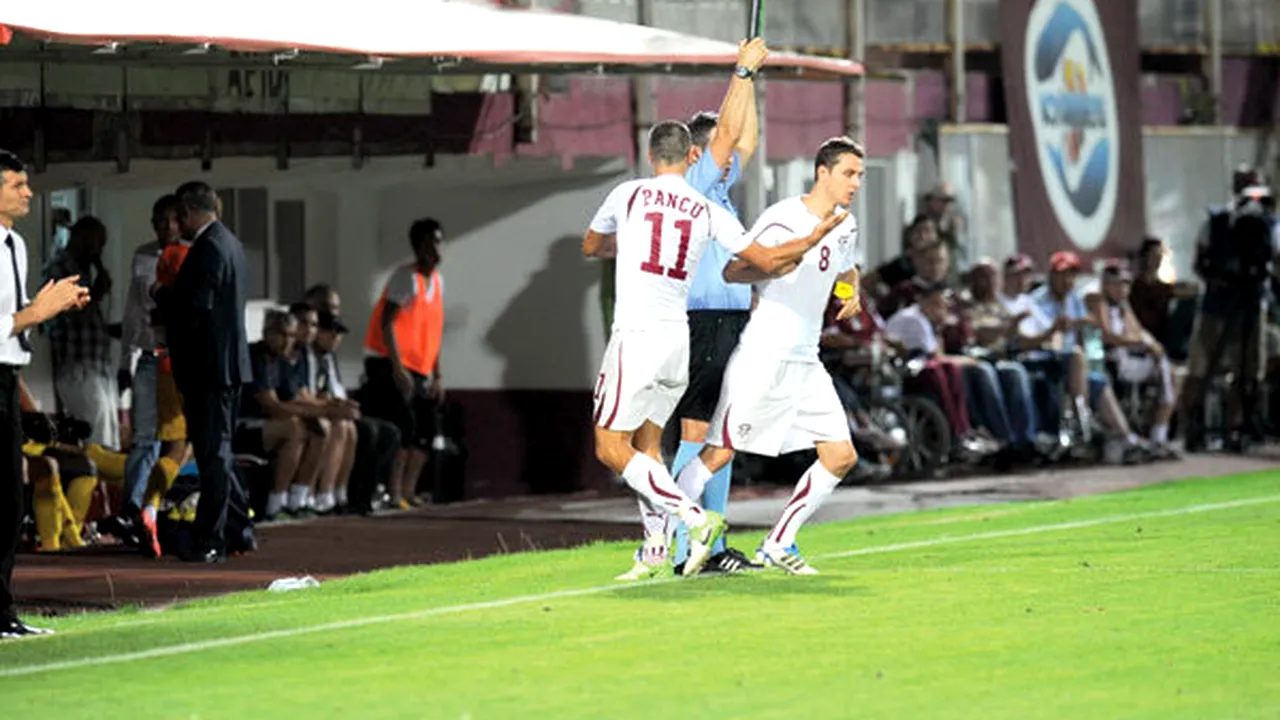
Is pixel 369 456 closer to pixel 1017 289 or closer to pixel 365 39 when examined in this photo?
pixel 365 39

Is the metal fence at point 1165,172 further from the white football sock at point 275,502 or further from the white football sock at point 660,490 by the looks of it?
the white football sock at point 660,490

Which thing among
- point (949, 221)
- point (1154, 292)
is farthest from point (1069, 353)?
point (1154, 292)

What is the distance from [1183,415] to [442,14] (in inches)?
472

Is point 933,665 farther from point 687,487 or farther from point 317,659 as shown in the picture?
point 687,487

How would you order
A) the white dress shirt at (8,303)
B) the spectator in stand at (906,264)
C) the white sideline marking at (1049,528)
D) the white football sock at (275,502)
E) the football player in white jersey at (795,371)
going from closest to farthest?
1. the white dress shirt at (8,303)
2. the football player in white jersey at (795,371)
3. the white sideline marking at (1049,528)
4. the white football sock at (275,502)
5. the spectator in stand at (906,264)

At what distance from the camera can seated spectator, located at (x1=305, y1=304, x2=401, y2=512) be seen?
21312mm

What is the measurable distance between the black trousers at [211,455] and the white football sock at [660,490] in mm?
4109

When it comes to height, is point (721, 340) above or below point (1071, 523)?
above

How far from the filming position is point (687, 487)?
47.8 feet

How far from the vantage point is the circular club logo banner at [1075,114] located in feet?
98.4

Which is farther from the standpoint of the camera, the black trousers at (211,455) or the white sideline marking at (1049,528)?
the black trousers at (211,455)

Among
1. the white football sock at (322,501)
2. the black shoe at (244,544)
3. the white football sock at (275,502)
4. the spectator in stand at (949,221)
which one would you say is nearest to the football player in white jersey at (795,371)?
the black shoe at (244,544)

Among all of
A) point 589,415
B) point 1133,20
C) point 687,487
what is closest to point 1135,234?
point 1133,20

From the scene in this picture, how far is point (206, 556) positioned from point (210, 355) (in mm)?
1093
